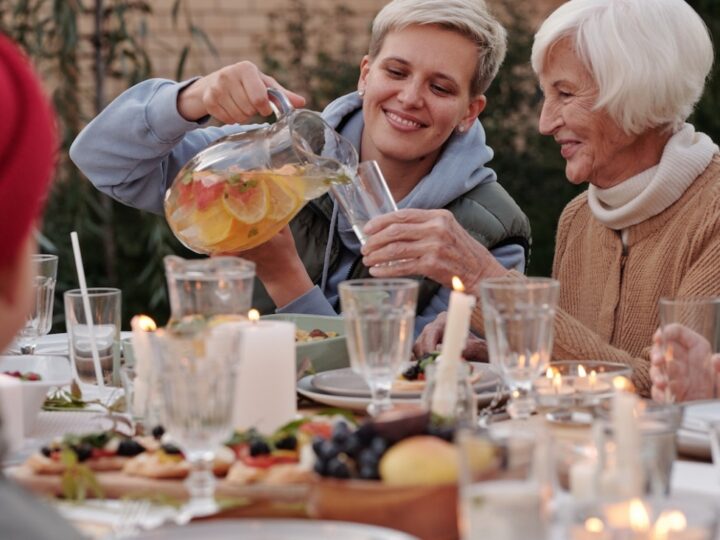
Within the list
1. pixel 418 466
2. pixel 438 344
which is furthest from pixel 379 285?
pixel 438 344

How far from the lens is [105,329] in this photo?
254 cm

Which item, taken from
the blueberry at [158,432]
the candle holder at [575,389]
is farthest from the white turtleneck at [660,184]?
the blueberry at [158,432]

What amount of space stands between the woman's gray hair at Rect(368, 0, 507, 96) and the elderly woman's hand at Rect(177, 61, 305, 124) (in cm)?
50

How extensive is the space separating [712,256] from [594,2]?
2.17 feet

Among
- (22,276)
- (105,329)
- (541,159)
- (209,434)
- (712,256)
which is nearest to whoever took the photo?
(22,276)

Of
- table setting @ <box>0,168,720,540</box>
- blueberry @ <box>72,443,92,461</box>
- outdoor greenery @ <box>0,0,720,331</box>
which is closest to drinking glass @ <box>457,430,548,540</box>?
table setting @ <box>0,168,720,540</box>

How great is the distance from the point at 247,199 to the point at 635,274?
1.00 metres

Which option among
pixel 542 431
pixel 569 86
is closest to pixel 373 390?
pixel 542 431

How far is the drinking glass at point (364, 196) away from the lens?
262 centimetres

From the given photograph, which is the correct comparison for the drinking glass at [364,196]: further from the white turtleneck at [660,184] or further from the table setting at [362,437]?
the white turtleneck at [660,184]

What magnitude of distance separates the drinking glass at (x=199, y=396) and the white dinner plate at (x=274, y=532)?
0.54 feet

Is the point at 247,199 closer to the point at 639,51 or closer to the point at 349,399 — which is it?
the point at 349,399

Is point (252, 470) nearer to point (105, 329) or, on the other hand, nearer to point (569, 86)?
point (105, 329)

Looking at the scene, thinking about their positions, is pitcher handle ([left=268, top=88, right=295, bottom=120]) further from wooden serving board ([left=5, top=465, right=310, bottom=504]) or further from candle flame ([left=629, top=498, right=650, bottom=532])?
candle flame ([left=629, top=498, right=650, bottom=532])
